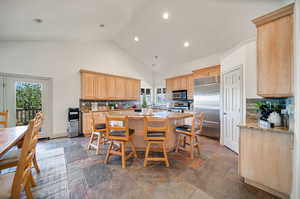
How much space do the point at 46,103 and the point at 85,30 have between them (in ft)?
9.11

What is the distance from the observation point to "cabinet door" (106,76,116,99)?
17.6ft

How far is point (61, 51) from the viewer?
4395mm

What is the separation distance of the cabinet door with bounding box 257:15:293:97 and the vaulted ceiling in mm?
1170

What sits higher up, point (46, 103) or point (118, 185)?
point (46, 103)

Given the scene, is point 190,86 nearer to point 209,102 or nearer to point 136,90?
point 209,102

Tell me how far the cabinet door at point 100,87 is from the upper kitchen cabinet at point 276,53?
16.0 feet

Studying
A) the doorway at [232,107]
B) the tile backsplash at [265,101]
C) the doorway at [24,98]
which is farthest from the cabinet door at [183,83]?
the doorway at [24,98]

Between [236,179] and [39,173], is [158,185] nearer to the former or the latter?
[236,179]

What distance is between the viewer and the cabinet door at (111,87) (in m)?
5.37

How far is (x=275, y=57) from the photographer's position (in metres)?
1.73

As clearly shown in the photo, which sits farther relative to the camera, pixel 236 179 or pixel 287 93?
pixel 236 179

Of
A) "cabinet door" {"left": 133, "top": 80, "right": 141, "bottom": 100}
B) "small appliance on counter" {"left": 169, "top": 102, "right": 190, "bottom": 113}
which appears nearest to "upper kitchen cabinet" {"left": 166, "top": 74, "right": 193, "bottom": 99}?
"small appliance on counter" {"left": 169, "top": 102, "right": 190, "bottom": 113}

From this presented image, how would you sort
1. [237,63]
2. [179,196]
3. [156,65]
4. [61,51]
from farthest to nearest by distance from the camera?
[156,65] < [61,51] < [237,63] < [179,196]

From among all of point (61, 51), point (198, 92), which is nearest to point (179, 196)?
point (198, 92)
